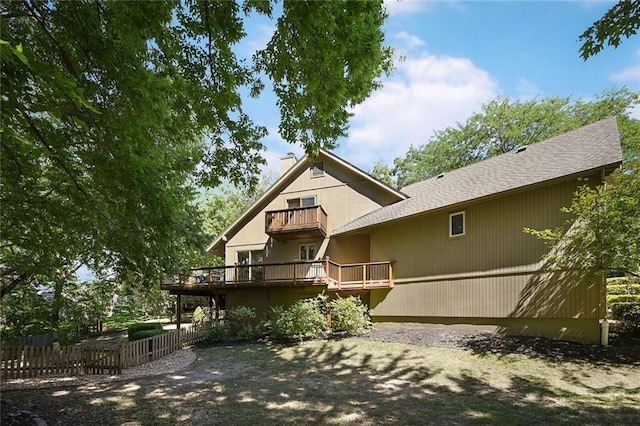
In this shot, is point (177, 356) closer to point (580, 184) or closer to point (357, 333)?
point (357, 333)

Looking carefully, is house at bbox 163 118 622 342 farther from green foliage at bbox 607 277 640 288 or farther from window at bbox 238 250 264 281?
green foliage at bbox 607 277 640 288

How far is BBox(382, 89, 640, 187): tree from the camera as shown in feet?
74.2

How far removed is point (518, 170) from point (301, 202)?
10.5 meters

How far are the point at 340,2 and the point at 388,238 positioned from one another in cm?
1306

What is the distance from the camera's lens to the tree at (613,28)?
17.7 feet

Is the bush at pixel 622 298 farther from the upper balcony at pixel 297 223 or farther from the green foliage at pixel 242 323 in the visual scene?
the green foliage at pixel 242 323

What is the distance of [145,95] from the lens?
17.0 feet

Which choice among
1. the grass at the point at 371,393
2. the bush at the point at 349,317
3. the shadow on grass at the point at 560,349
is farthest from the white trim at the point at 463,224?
the bush at the point at 349,317

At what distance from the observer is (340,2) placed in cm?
371

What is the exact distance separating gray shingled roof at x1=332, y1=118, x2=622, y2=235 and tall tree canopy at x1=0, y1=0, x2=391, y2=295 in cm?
810

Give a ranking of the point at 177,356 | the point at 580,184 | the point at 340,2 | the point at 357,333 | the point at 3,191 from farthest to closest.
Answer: the point at 357,333
the point at 177,356
the point at 580,184
the point at 3,191
the point at 340,2

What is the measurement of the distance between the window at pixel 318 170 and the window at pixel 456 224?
759cm

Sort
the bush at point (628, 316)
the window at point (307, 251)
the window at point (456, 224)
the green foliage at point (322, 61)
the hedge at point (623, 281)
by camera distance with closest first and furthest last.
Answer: the green foliage at point (322, 61) → the bush at point (628, 316) → the hedge at point (623, 281) → the window at point (456, 224) → the window at point (307, 251)

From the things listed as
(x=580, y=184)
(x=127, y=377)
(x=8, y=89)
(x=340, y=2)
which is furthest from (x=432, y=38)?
(x=127, y=377)
